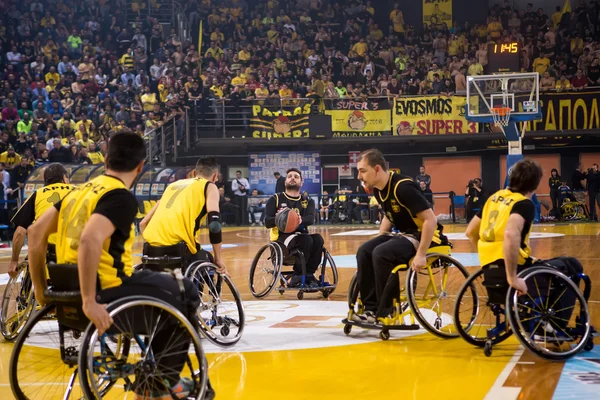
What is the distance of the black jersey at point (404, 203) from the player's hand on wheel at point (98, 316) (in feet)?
10.8

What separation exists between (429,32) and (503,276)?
81.5ft

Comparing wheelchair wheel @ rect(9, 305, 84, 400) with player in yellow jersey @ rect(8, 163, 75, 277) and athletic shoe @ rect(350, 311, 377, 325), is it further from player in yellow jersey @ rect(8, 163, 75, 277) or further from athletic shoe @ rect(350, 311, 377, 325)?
athletic shoe @ rect(350, 311, 377, 325)

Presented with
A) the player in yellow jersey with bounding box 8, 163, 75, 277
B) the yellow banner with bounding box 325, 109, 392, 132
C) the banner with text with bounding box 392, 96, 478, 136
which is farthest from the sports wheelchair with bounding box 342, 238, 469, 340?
the yellow banner with bounding box 325, 109, 392, 132

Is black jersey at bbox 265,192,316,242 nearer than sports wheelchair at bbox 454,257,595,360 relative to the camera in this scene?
No

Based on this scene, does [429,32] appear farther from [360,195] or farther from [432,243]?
[432,243]

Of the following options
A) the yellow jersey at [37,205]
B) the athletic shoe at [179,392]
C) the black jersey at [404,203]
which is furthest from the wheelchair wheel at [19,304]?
the black jersey at [404,203]

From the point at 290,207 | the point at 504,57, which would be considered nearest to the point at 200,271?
the point at 290,207

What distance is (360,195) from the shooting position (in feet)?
84.7

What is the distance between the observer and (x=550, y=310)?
555 cm

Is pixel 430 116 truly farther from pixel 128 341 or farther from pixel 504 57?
pixel 128 341

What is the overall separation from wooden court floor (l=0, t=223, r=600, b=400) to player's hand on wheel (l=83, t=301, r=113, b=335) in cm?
125

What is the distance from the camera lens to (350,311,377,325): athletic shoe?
21.3ft

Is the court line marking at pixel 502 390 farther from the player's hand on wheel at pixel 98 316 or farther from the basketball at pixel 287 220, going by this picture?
the basketball at pixel 287 220

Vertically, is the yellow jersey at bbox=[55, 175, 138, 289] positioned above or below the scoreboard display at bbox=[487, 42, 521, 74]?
below
